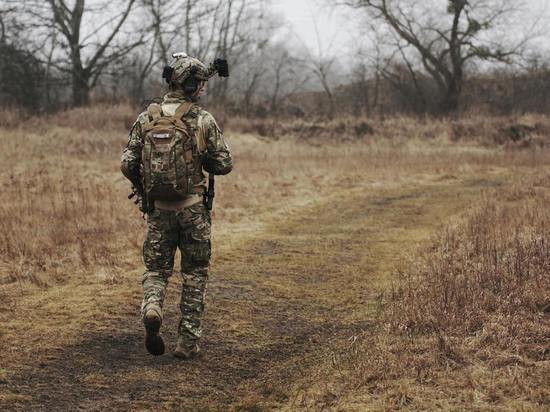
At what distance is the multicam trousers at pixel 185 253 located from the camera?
4.49 m

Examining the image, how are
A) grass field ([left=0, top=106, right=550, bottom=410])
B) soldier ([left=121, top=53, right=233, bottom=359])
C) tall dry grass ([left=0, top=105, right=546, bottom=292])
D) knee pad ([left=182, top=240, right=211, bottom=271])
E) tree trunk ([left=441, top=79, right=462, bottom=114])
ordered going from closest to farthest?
grass field ([left=0, top=106, right=550, bottom=410]), soldier ([left=121, top=53, right=233, bottom=359]), knee pad ([left=182, top=240, right=211, bottom=271]), tall dry grass ([left=0, top=105, right=546, bottom=292]), tree trunk ([left=441, top=79, right=462, bottom=114])

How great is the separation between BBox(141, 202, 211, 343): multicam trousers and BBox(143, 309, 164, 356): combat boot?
295 millimetres

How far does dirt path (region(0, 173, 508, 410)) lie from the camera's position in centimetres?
389

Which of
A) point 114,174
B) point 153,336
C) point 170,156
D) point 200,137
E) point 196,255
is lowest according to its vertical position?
point 153,336

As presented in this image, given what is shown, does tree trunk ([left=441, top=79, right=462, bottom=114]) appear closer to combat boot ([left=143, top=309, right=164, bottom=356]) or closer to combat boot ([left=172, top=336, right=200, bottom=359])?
combat boot ([left=172, top=336, right=200, bottom=359])

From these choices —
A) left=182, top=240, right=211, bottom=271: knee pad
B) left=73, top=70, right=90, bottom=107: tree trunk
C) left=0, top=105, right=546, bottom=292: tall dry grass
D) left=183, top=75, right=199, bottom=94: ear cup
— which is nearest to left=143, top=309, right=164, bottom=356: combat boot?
left=182, top=240, right=211, bottom=271: knee pad

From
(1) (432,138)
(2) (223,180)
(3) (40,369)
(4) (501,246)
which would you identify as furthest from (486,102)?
(3) (40,369)

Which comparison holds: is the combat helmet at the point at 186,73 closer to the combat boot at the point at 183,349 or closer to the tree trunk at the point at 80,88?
the combat boot at the point at 183,349

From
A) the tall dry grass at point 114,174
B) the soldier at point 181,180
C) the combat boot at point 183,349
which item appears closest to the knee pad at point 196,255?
the soldier at point 181,180

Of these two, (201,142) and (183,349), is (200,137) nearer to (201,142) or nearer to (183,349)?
(201,142)

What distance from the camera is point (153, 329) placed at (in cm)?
418

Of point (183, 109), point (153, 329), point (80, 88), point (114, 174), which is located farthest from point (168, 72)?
point (80, 88)

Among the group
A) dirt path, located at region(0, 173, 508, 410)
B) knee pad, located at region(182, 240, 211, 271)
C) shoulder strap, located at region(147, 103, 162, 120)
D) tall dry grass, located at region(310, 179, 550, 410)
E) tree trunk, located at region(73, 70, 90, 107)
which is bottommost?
dirt path, located at region(0, 173, 508, 410)

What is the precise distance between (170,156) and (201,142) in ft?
0.90
